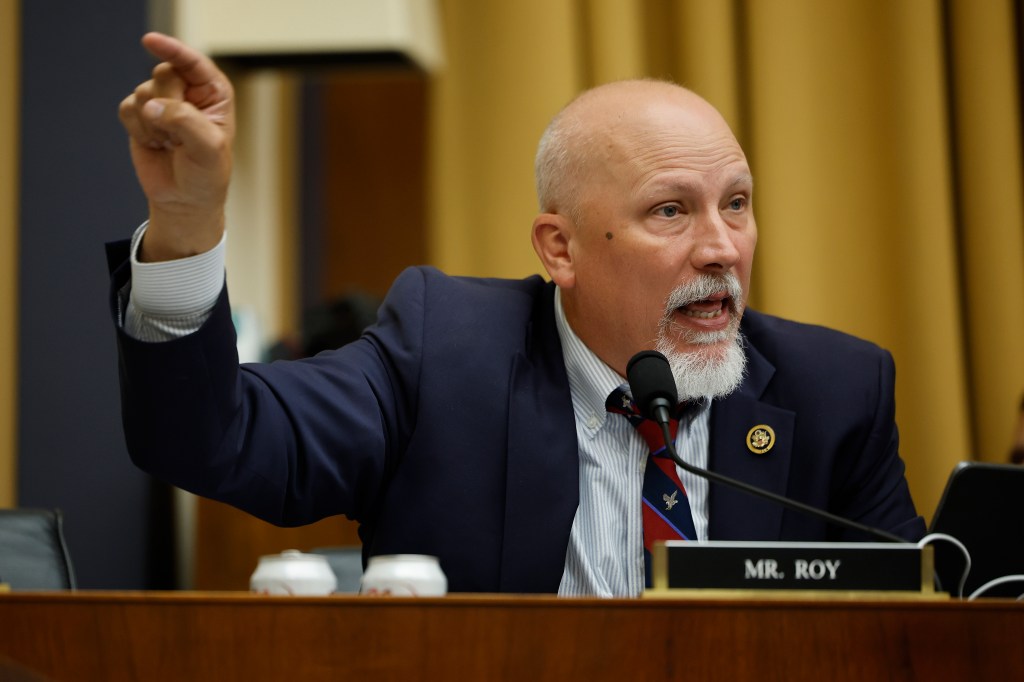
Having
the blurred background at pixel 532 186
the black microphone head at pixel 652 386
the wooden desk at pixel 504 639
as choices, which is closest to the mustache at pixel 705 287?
the black microphone head at pixel 652 386

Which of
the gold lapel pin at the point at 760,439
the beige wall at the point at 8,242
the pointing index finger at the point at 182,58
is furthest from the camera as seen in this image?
the beige wall at the point at 8,242

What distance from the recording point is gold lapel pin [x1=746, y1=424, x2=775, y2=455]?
1.79 metres

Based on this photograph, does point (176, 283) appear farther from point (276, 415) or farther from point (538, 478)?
point (538, 478)

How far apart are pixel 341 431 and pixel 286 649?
695mm

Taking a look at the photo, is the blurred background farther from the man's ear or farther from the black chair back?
the black chair back

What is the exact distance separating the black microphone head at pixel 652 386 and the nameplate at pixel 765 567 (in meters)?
0.35

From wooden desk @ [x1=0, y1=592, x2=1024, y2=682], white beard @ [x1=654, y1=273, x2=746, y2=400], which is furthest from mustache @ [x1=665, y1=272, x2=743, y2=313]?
wooden desk @ [x1=0, y1=592, x2=1024, y2=682]

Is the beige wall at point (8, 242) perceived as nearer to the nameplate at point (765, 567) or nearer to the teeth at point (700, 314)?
the teeth at point (700, 314)

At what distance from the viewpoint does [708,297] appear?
6.01 ft

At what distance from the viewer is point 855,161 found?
3.16 meters

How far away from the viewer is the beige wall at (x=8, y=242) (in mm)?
2945

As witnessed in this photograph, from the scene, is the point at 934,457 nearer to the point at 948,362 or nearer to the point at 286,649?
the point at 948,362

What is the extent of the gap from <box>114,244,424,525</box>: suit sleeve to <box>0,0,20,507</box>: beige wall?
1.47 metres

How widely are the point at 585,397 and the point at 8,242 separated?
177 cm
